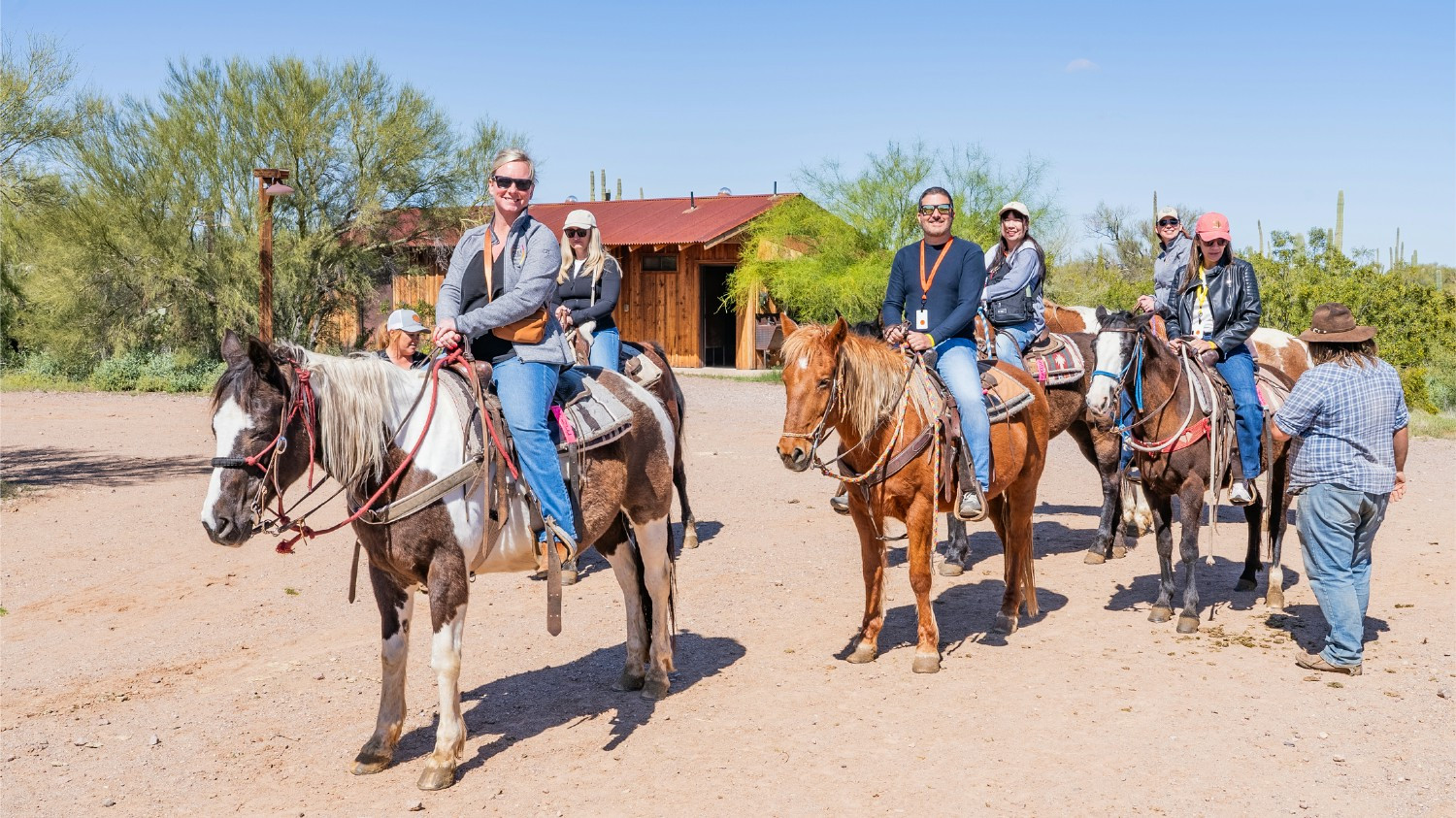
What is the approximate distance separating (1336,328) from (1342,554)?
4.11 feet

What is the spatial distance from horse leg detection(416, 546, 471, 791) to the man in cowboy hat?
182 inches

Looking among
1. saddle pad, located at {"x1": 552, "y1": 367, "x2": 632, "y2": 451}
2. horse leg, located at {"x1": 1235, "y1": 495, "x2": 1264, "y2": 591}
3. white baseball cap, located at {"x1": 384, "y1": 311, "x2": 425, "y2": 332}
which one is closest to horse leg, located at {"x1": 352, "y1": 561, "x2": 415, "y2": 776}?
saddle pad, located at {"x1": 552, "y1": 367, "x2": 632, "y2": 451}

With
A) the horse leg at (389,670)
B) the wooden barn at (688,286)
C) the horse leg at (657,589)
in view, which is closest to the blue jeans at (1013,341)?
the horse leg at (657,589)

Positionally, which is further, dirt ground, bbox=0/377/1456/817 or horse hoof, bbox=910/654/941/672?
horse hoof, bbox=910/654/941/672

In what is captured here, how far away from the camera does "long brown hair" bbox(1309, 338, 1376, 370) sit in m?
6.08

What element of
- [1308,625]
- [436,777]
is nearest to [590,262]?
[436,777]

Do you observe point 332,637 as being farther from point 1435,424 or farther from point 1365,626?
point 1435,424

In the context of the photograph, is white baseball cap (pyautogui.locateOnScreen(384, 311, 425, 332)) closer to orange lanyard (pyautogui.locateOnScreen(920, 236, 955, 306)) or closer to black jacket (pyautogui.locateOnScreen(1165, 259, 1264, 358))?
orange lanyard (pyautogui.locateOnScreen(920, 236, 955, 306))

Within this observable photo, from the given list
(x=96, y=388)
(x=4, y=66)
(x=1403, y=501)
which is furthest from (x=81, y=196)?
(x=1403, y=501)

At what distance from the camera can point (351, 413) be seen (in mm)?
4434

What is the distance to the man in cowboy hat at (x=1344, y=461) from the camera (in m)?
6.00

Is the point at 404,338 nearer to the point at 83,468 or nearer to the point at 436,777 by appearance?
the point at 436,777

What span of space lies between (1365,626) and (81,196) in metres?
23.7

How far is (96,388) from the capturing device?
2316 cm
